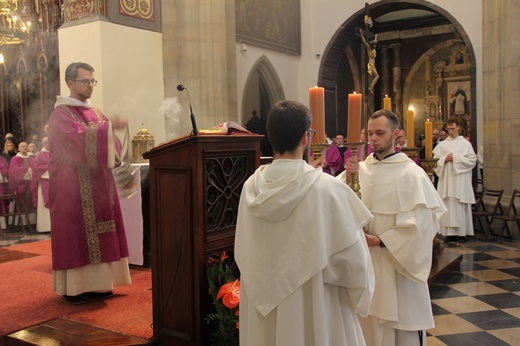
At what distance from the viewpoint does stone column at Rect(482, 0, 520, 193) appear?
26.9ft

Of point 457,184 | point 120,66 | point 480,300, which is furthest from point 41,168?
point 480,300

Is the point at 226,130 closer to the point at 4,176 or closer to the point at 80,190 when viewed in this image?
the point at 80,190

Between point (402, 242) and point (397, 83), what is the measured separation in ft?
47.0

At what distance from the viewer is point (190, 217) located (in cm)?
300

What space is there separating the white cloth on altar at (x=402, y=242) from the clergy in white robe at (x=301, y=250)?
0.88m

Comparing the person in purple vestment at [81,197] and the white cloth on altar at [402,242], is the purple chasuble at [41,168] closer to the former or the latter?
the person in purple vestment at [81,197]

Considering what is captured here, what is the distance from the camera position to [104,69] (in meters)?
7.03

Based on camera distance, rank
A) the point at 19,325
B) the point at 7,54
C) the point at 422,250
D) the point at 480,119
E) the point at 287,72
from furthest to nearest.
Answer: the point at 287,72 < the point at 7,54 < the point at 480,119 < the point at 19,325 < the point at 422,250

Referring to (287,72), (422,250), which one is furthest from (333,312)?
(287,72)

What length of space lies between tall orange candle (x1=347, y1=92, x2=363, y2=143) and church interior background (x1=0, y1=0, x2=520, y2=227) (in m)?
4.78

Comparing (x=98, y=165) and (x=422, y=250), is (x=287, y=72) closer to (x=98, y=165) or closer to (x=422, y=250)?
(x=98, y=165)

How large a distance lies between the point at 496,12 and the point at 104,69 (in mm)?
5914

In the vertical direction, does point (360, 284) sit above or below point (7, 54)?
below

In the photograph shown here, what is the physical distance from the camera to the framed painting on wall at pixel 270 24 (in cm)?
1058
